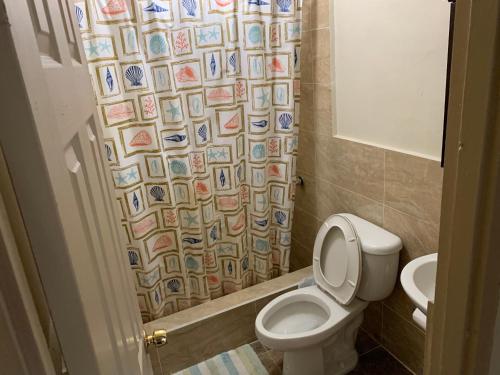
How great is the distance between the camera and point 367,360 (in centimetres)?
203

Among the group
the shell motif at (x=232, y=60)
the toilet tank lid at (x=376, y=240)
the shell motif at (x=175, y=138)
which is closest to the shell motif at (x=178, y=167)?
the shell motif at (x=175, y=138)

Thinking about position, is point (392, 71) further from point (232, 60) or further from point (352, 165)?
point (232, 60)

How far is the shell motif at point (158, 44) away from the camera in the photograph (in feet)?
5.56

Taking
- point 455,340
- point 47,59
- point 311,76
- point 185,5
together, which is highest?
point 185,5

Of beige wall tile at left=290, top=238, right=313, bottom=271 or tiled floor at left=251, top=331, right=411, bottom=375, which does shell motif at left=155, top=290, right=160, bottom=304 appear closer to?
tiled floor at left=251, top=331, right=411, bottom=375

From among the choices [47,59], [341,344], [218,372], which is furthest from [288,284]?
[47,59]

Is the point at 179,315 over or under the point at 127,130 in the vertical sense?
under

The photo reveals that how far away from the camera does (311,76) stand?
2.11 m

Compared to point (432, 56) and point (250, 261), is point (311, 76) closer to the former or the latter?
point (432, 56)

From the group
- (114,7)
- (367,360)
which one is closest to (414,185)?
(367,360)

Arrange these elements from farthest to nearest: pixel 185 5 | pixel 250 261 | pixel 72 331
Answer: pixel 250 261 → pixel 185 5 → pixel 72 331

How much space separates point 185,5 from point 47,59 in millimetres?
1409

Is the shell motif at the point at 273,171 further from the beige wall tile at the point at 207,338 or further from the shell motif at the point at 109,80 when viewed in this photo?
the shell motif at the point at 109,80

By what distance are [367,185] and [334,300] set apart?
1.98 ft
